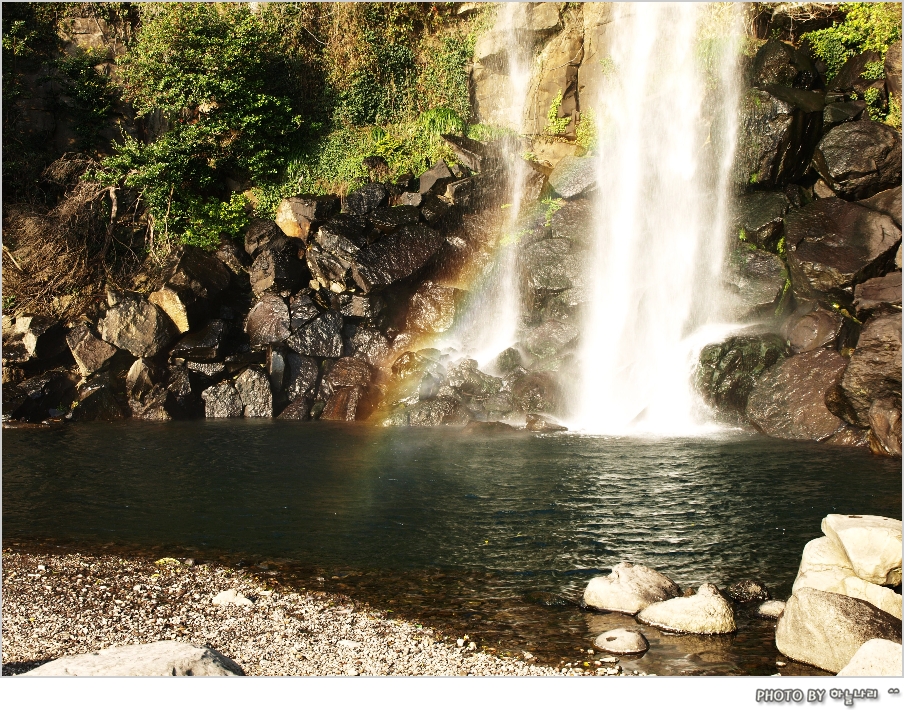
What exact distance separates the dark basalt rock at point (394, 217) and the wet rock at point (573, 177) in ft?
15.0

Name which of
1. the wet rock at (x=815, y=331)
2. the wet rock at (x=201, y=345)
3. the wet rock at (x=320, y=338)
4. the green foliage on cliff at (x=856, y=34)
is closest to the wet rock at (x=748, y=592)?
the wet rock at (x=815, y=331)

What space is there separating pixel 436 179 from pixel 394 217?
2.29 m

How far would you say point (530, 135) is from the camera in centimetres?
2734

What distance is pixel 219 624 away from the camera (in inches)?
285

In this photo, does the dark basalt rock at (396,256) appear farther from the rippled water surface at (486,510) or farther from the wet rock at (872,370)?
the wet rock at (872,370)

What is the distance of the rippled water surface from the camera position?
7.87 m

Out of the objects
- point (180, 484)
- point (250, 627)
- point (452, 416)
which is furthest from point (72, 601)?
point (452, 416)

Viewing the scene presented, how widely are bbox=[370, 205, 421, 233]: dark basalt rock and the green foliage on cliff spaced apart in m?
13.1

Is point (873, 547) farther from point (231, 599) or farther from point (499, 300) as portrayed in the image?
point (499, 300)

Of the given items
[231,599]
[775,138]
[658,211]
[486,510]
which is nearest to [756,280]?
[775,138]

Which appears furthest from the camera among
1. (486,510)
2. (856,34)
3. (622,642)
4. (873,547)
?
(856,34)

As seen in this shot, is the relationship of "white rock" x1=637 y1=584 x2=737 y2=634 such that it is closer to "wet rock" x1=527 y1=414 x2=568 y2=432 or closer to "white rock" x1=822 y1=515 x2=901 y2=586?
"white rock" x1=822 y1=515 x2=901 y2=586

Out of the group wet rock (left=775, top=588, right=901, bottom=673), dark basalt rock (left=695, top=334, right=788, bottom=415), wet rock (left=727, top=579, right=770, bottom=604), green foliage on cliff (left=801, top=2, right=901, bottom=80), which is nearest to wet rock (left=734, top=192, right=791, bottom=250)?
dark basalt rock (left=695, top=334, right=788, bottom=415)

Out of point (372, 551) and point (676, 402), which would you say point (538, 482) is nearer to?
point (372, 551)
